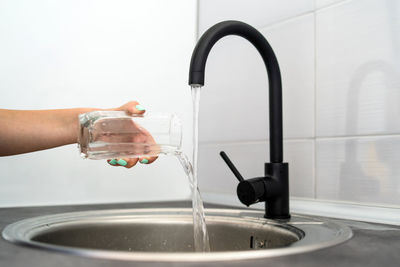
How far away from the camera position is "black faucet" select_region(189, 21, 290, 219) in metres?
0.72

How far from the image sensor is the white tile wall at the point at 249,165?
0.95 metres

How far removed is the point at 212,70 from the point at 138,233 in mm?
627

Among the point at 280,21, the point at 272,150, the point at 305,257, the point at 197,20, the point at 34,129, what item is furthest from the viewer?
the point at 197,20

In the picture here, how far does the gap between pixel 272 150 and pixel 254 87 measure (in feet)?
1.22

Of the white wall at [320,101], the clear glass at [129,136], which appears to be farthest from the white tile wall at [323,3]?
the clear glass at [129,136]

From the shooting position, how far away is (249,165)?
43.3 inches

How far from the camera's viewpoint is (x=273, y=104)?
0.78 m

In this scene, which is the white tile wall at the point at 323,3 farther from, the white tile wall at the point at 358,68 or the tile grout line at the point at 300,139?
the tile grout line at the point at 300,139

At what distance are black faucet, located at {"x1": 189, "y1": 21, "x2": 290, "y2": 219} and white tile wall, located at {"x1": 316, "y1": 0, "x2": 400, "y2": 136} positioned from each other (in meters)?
0.19

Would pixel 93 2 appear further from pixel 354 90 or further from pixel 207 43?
pixel 354 90

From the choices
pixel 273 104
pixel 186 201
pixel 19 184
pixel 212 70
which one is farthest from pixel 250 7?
pixel 19 184

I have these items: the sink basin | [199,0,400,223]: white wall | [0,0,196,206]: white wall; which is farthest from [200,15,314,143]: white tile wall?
the sink basin

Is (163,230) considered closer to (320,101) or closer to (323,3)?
(320,101)

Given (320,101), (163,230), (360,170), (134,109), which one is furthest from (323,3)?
(163,230)
